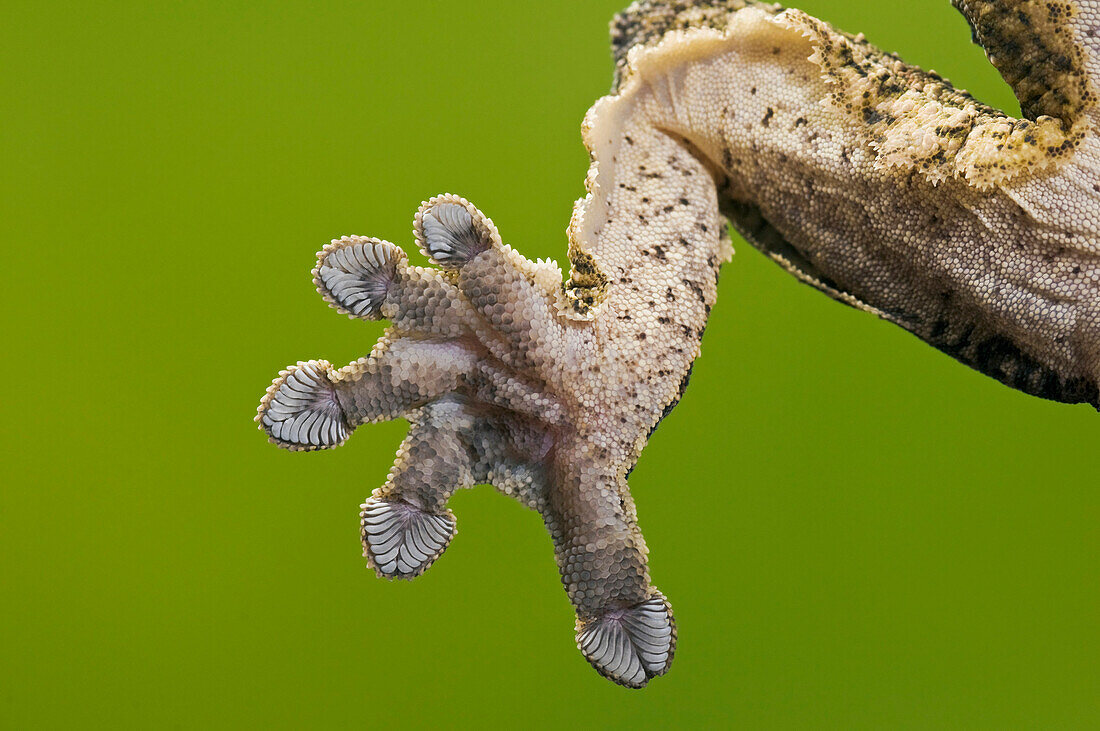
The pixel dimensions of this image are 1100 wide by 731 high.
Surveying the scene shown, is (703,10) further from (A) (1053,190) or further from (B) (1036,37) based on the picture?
(A) (1053,190)

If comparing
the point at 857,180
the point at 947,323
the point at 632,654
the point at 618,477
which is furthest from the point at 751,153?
the point at 632,654

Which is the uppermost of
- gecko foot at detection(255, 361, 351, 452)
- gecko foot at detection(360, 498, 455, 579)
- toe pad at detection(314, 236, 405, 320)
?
toe pad at detection(314, 236, 405, 320)

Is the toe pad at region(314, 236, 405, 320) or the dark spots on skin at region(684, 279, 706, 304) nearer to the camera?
the toe pad at region(314, 236, 405, 320)

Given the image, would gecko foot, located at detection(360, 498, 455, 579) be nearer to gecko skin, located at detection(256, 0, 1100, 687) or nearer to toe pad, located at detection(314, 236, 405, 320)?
gecko skin, located at detection(256, 0, 1100, 687)

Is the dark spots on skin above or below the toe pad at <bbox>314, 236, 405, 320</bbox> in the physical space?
above

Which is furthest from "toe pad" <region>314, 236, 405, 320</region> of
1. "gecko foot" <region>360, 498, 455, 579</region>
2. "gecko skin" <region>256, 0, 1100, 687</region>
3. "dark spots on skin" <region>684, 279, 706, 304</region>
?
"dark spots on skin" <region>684, 279, 706, 304</region>

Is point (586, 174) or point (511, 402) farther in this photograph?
point (586, 174)

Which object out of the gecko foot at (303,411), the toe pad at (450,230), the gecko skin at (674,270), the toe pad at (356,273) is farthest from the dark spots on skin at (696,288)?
the gecko foot at (303,411)

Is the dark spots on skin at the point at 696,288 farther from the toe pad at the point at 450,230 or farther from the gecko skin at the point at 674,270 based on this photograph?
the toe pad at the point at 450,230
